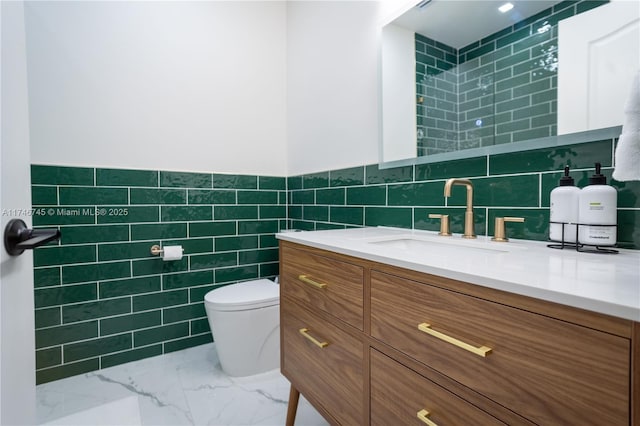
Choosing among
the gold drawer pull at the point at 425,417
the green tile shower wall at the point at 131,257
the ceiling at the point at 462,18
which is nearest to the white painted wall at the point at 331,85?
the ceiling at the point at 462,18

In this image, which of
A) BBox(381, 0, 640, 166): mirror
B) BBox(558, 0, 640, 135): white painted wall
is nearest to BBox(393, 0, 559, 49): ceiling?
BBox(381, 0, 640, 166): mirror

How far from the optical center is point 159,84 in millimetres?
2053

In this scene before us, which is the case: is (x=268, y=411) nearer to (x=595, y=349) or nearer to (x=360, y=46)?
(x=595, y=349)

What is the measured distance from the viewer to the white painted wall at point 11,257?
526 millimetres

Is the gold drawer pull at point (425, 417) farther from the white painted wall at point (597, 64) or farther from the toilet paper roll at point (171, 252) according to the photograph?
the toilet paper roll at point (171, 252)

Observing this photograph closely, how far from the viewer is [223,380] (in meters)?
1.80

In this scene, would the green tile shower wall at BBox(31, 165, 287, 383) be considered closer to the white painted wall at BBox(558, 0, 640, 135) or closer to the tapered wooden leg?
the tapered wooden leg

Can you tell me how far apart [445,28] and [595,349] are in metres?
1.33

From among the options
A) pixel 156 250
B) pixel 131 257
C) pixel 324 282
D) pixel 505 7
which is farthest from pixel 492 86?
pixel 131 257

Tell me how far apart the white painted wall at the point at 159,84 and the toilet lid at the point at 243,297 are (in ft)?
2.82

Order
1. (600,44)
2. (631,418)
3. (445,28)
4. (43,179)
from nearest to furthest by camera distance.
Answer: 1. (631,418)
2. (600,44)
3. (445,28)
4. (43,179)

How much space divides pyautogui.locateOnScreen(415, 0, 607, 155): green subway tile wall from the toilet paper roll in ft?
5.13

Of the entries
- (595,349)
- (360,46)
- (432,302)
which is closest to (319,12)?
(360,46)

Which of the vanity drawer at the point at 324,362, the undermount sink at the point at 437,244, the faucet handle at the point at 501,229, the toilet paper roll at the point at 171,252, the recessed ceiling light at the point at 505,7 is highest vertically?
the recessed ceiling light at the point at 505,7
